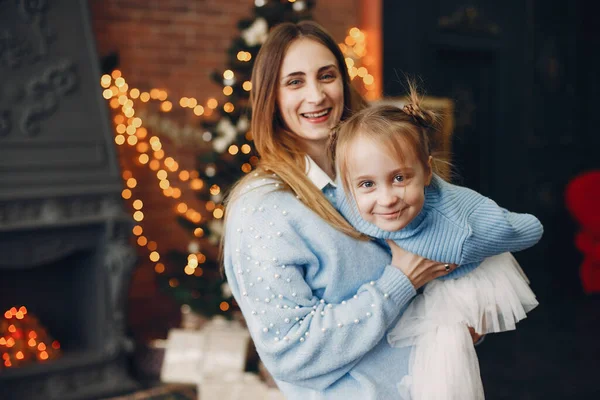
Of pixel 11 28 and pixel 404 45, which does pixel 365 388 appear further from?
pixel 404 45

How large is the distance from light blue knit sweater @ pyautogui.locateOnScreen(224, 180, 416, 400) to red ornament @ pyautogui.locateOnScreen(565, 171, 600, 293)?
13.7 ft

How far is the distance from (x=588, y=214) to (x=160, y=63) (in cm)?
354

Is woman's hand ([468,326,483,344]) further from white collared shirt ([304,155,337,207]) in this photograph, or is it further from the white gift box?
the white gift box

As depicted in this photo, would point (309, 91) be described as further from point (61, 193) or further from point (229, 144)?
point (61, 193)

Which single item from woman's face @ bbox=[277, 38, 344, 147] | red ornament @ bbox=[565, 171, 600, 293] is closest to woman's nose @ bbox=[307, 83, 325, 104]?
woman's face @ bbox=[277, 38, 344, 147]

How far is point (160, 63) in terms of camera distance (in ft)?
13.4

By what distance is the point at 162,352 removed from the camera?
386 centimetres

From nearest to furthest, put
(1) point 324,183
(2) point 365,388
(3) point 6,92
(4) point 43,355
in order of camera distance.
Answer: (2) point 365,388 → (1) point 324,183 → (3) point 6,92 → (4) point 43,355

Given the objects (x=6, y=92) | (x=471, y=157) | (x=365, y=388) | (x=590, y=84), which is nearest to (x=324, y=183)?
(x=365, y=388)

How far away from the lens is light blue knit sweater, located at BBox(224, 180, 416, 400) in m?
1.47

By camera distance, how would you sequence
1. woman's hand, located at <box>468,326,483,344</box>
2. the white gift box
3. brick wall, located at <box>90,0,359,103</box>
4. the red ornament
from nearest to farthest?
1. woman's hand, located at <box>468,326,483,344</box>
2. the white gift box
3. brick wall, located at <box>90,0,359,103</box>
4. the red ornament

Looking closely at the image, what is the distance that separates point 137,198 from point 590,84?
461 centimetres

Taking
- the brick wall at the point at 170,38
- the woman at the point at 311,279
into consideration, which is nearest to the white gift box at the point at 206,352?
the brick wall at the point at 170,38

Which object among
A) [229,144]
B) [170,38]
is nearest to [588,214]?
[229,144]
